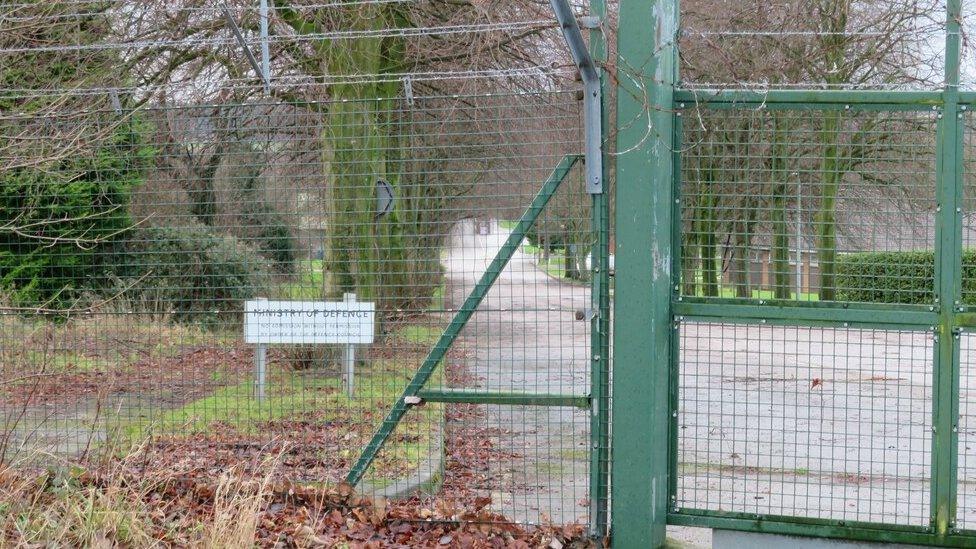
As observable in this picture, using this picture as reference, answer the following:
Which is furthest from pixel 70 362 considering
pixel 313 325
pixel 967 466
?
pixel 967 466

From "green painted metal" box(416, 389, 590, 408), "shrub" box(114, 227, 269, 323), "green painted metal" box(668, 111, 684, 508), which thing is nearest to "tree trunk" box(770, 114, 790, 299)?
"green painted metal" box(668, 111, 684, 508)

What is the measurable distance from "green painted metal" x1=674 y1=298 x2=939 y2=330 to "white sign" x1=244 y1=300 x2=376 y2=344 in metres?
1.77

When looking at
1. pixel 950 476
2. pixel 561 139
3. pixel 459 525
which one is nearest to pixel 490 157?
pixel 561 139

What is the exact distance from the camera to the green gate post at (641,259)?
5.41 m

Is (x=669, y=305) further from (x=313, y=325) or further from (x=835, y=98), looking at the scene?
(x=313, y=325)

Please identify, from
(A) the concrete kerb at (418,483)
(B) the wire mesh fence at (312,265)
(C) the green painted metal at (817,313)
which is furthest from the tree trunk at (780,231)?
(A) the concrete kerb at (418,483)

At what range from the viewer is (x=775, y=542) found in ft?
18.2

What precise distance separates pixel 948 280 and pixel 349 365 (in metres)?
3.92

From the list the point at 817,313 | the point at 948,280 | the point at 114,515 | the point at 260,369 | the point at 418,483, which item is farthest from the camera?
the point at 260,369

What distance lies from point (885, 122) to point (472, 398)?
266cm

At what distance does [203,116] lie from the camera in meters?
6.10

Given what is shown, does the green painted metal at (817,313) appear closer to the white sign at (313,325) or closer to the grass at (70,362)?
the white sign at (313,325)

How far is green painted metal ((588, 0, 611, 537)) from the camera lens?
219 inches

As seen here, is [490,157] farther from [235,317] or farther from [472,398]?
[235,317]
